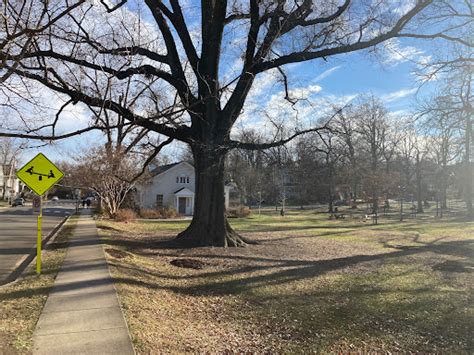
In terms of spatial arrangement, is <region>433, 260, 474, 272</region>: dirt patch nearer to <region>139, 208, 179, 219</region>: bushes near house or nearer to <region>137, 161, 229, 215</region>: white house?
<region>139, 208, 179, 219</region>: bushes near house

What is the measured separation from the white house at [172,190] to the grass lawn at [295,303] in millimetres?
36457

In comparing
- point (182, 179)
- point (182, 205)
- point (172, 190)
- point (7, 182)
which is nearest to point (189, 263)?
point (182, 205)

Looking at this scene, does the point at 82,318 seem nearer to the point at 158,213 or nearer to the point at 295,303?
the point at 295,303

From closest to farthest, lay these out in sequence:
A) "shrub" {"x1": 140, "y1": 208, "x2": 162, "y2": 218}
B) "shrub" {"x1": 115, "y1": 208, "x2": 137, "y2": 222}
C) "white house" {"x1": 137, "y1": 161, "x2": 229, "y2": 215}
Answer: "shrub" {"x1": 115, "y1": 208, "x2": 137, "y2": 222}, "shrub" {"x1": 140, "y1": 208, "x2": 162, "y2": 218}, "white house" {"x1": 137, "y1": 161, "x2": 229, "y2": 215}

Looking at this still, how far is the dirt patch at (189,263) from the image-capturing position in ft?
38.6

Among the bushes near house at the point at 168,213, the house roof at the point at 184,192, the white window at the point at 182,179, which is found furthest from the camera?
the white window at the point at 182,179

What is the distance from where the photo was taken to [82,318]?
612 centimetres

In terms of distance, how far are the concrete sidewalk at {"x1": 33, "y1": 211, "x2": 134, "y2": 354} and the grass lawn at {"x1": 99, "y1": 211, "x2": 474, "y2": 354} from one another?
0.86 feet

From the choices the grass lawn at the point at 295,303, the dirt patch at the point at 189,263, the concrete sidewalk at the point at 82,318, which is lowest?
the grass lawn at the point at 295,303

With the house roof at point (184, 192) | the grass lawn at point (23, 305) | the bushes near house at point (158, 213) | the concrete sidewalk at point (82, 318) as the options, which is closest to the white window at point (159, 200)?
the house roof at point (184, 192)

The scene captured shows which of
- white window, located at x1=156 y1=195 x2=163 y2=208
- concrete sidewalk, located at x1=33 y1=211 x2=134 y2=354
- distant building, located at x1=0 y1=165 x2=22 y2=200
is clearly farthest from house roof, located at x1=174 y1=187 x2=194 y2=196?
distant building, located at x1=0 y1=165 x2=22 y2=200

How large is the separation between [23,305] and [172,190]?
44.8 m

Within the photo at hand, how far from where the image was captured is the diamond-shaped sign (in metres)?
9.48

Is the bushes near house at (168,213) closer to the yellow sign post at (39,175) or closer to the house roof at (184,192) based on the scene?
the house roof at (184,192)
